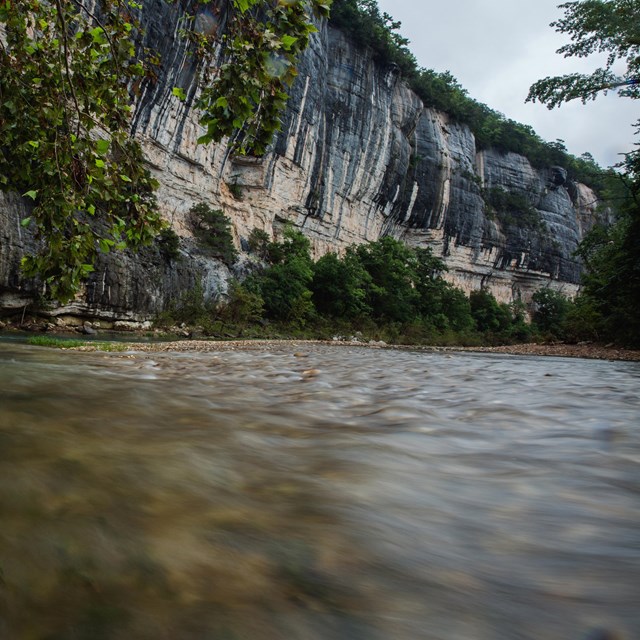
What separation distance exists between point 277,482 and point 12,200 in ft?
62.1

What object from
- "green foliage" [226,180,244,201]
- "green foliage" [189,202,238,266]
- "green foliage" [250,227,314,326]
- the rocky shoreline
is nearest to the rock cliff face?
"green foliage" [226,180,244,201]

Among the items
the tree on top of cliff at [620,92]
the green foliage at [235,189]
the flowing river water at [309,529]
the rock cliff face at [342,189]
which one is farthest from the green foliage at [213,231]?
the flowing river water at [309,529]

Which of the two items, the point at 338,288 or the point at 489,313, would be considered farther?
the point at 489,313

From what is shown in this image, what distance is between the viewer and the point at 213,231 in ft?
88.4

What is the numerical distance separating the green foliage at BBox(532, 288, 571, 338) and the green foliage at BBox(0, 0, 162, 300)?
5569 centimetres

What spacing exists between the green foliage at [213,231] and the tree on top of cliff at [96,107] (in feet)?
73.9

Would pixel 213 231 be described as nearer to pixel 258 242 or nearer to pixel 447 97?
pixel 258 242

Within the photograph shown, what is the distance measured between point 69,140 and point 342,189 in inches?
1374

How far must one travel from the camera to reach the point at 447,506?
126 cm

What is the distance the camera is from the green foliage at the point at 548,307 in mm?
52875

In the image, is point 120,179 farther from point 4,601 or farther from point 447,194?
point 447,194

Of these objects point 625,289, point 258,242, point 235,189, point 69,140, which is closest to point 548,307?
point 258,242

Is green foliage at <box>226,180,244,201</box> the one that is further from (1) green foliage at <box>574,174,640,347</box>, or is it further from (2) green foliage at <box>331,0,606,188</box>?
(1) green foliage at <box>574,174,640,347</box>

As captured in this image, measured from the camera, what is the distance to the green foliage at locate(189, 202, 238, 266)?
87.2 ft
